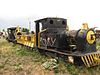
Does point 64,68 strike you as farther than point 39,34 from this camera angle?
No

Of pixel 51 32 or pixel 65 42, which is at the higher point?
pixel 51 32

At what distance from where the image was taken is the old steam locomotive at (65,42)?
38.4 ft

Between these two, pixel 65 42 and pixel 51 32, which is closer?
pixel 65 42

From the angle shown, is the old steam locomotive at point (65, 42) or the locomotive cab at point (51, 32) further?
the locomotive cab at point (51, 32)

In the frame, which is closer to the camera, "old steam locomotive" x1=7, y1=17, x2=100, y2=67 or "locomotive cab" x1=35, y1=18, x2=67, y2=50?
"old steam locomotive" x1=7, y1=17, x2=100, y2=67

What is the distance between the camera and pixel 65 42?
514 inches

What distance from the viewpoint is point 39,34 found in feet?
49.9

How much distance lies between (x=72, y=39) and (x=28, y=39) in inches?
261

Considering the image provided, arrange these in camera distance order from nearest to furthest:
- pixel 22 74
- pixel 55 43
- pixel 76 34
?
pixel 22 74 → pixel 76 34 → pixel 55 43

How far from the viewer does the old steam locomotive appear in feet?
38.4

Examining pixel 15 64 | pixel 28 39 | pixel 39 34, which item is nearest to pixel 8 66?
pixel 15 64

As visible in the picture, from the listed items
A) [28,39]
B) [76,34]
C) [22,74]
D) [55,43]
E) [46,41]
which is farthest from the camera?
[28,39]

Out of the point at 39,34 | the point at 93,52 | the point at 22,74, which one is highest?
the point at 39,34

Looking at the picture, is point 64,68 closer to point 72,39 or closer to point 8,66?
point 72,39
